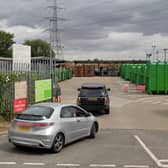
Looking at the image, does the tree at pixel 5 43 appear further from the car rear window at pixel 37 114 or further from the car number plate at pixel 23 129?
the car number plate at pixel 23 129

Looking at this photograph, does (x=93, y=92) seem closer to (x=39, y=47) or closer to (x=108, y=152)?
(x=108, y=152)

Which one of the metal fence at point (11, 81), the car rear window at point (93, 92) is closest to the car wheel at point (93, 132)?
the metal fence at point (11, 81)

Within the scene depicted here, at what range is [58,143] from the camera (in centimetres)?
1062

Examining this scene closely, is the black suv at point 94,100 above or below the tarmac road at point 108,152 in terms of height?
above

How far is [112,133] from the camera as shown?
569 inches

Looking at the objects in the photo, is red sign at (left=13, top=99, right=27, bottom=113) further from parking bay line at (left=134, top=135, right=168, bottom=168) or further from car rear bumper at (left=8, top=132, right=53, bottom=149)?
car rear bumper at (left=8, top=132, right=53, bottom=149)

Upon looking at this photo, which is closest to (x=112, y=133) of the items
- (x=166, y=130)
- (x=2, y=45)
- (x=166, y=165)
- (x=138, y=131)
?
(x=138, y=131)

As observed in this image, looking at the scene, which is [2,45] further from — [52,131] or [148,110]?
[52,131]

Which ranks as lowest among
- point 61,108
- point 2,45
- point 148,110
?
point 148,110

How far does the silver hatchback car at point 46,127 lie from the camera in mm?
10180

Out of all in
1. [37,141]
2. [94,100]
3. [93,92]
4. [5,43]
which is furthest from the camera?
[5,43]

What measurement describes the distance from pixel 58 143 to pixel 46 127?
673 millimetres

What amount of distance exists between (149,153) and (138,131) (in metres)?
4.65

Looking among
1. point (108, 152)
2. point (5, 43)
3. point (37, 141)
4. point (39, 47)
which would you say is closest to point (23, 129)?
point (37, 141)
